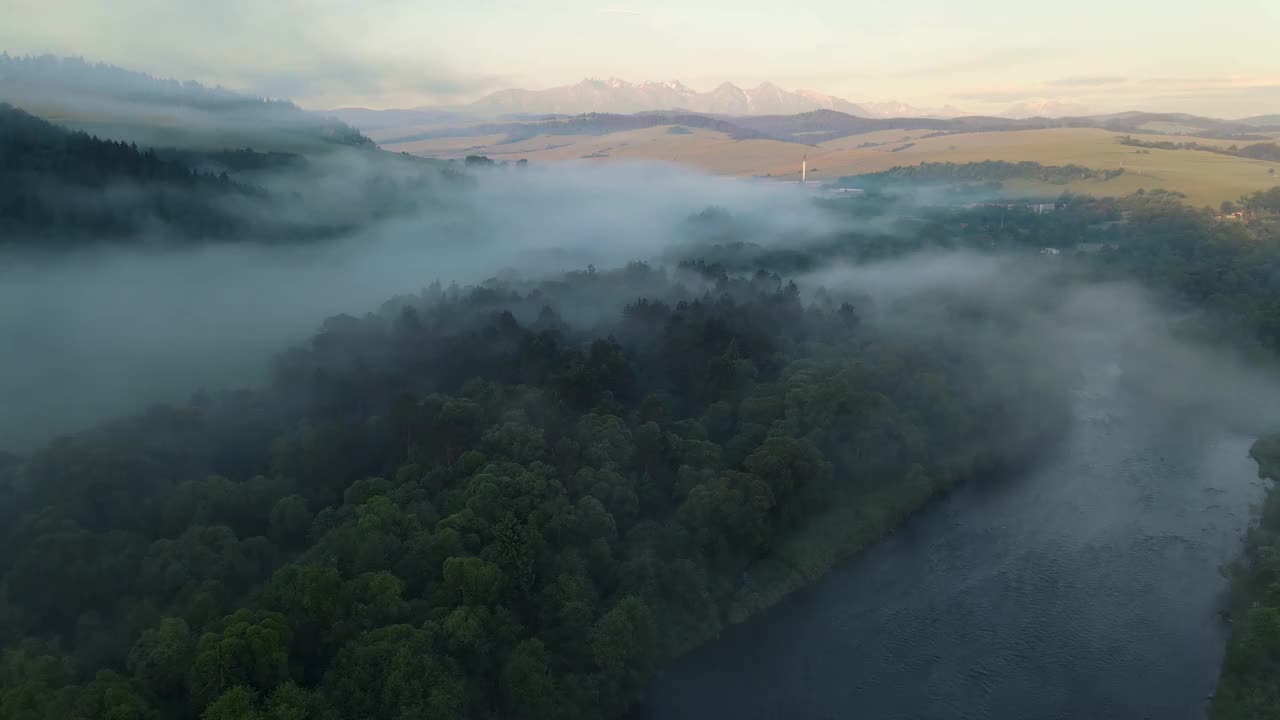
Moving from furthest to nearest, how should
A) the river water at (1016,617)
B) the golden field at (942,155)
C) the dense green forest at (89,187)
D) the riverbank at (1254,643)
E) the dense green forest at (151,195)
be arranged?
the golden field at (942,155), the dense green forest at (151,195), the dense green forest at (89,187), the river water at (1016,617), the riverbank at (1254,643)

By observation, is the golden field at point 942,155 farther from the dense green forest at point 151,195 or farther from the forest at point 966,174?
the dense green forest at point 151,195

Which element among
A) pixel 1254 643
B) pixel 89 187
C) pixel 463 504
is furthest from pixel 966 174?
pixel 463 504

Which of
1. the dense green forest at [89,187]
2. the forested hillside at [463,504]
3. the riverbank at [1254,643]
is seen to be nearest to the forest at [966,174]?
the forested hillside at [463,504]

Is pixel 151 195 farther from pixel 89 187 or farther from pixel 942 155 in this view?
pixel 942 155

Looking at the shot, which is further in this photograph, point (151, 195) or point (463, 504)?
point (151, 195)

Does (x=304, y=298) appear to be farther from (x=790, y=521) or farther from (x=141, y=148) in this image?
(x=790, y=521)

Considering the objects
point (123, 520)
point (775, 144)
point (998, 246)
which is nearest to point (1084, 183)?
point (998, 246)
